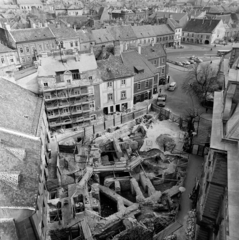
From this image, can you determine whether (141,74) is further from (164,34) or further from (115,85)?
(164,34)

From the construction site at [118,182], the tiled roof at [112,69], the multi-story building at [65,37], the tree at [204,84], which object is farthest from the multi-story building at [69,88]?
the multi-story building at [65,37]

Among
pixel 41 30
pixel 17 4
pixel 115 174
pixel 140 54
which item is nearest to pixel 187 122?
pixel 115 174

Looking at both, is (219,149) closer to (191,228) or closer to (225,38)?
(191,228)

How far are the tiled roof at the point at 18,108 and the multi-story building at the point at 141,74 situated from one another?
20695 millimetres

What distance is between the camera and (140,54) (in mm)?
54062

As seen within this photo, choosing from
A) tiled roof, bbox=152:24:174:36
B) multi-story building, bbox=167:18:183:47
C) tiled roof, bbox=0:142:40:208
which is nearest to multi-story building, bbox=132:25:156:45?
tiled roof, bbox=152:24:174:36

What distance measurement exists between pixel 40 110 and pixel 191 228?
24786mm

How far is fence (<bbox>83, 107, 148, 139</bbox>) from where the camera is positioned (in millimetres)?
40938

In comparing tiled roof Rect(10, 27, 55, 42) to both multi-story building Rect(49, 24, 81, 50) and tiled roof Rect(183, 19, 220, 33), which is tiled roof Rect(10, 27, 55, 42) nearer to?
multi-story building Rect(49, 24, 81, 50)

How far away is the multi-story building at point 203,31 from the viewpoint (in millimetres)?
95119

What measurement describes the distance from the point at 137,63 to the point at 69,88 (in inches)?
721

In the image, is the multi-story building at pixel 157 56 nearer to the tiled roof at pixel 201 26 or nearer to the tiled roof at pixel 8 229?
the tiled roof at pixel 8 229

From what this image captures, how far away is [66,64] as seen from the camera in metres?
40.0

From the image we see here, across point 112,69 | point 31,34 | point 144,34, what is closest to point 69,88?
point 112,69
